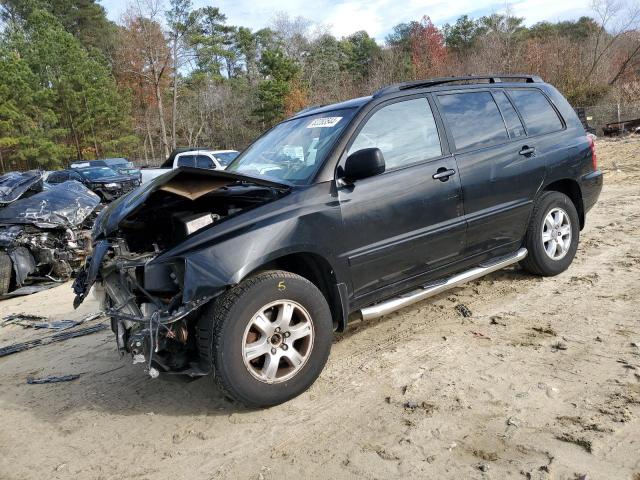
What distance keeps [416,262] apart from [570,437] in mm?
1608

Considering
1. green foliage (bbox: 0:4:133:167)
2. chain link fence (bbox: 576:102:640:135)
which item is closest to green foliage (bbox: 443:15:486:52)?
chain link fence (bbox: 576:102:640:135)

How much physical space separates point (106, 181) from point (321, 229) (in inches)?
662

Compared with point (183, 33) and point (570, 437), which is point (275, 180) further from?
point (183, 33)

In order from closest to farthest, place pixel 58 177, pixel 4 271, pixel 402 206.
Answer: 1. pixel 402 206
2. pixel 4 271
3. pixel 58 177

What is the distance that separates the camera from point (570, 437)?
2592 mm

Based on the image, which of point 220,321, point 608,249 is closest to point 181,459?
point 220,321

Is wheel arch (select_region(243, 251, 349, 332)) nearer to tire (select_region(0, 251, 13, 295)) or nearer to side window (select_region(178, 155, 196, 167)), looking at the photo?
tire (select_region(0, 251, 13, 295))

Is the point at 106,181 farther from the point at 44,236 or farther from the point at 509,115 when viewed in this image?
the point at 509,115

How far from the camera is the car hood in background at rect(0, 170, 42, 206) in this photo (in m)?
8.02

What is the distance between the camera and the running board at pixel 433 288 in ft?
12.0

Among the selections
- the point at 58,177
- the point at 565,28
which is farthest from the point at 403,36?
the point at 58,177

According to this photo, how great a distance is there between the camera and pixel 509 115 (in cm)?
463

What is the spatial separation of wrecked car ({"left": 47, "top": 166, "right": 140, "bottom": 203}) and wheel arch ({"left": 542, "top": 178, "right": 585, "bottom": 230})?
1489 centimetres

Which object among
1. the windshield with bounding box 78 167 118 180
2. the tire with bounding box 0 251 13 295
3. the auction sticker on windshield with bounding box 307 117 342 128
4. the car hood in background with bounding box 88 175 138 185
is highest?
the windshield with bounding box 78 167 118 180
